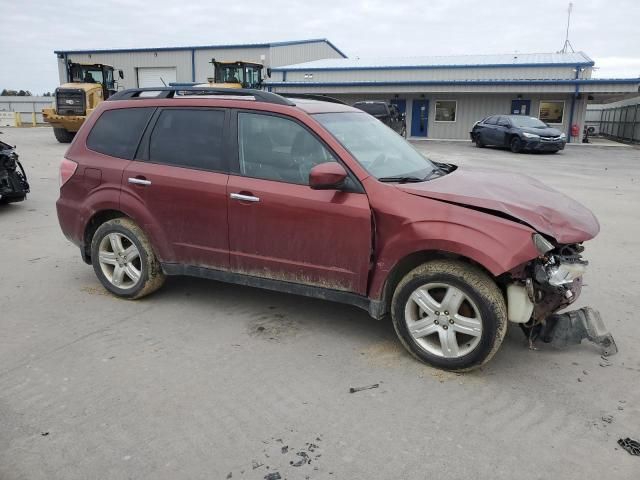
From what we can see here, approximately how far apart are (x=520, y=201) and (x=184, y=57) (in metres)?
45.1

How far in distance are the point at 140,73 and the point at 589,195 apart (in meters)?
43.3

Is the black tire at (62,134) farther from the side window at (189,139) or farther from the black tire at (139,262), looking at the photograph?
the side window at (189,139)

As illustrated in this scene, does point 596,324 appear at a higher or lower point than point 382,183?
lower

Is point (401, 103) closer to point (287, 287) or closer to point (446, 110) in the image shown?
point (446, 110)

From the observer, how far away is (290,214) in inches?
163

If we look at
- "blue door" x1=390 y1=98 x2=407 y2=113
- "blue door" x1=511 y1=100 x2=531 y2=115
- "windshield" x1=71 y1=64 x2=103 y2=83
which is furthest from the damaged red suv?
"blue door" x1=390 y1=98 x2=407 y2=113

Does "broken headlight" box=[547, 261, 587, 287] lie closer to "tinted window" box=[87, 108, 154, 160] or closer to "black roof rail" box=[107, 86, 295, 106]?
"black roof rail" box=[107, 86, 295, 106]

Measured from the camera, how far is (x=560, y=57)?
33.6 metres

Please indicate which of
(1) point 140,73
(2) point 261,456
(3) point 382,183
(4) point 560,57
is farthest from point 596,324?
(1) point 140,73

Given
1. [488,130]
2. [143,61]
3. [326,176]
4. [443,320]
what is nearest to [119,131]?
[326,176]

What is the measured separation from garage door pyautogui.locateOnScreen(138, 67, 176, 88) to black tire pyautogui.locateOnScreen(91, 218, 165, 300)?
143 feet

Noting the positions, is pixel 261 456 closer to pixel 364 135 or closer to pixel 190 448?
pixel 190 448

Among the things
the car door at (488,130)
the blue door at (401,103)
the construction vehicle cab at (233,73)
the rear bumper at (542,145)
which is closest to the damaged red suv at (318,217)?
the rear bumper at (542,145)

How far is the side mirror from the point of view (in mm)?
3818
